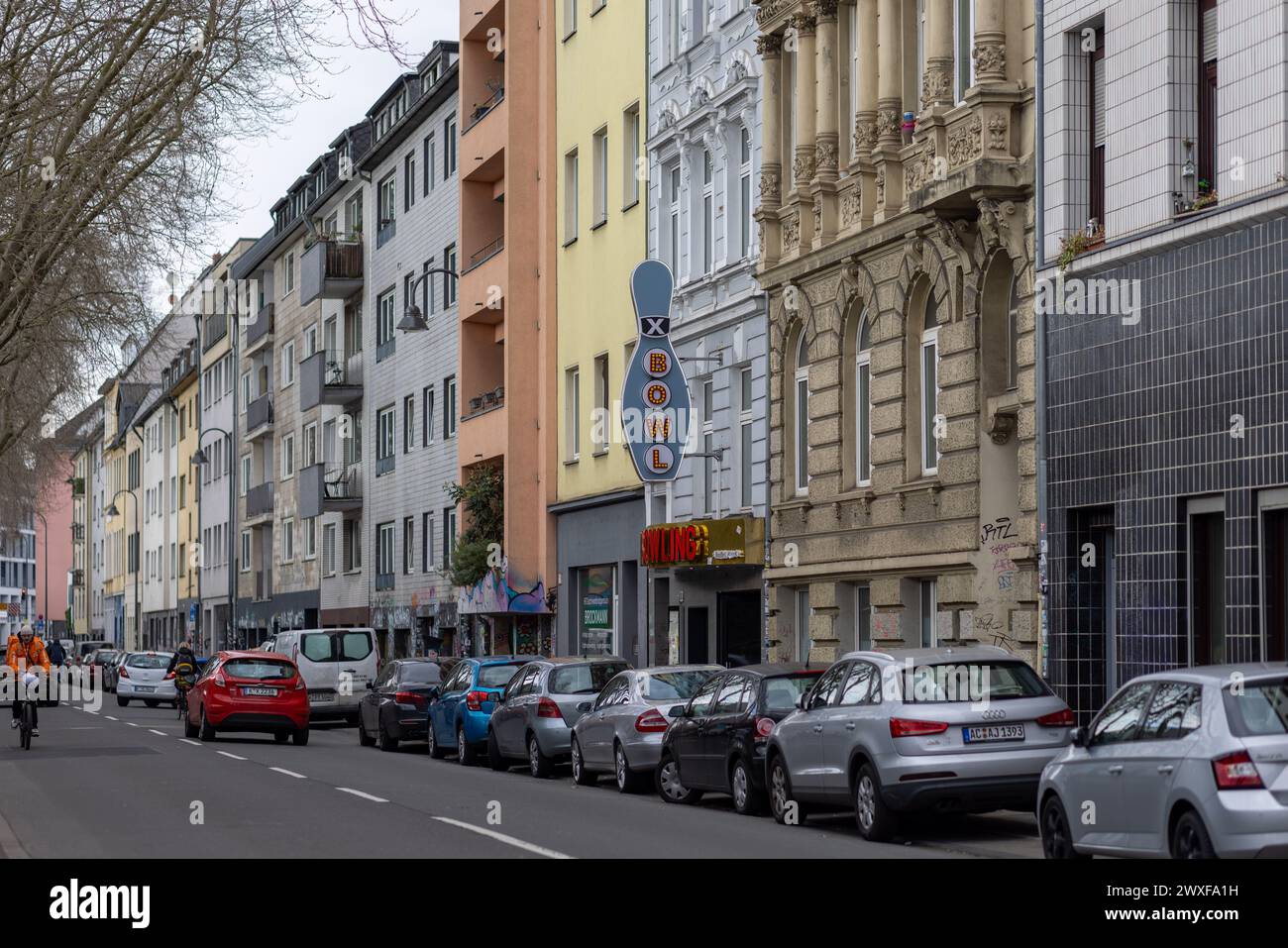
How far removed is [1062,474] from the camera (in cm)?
2278

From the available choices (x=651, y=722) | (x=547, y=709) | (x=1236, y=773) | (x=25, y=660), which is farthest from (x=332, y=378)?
(x=1236, y=773)

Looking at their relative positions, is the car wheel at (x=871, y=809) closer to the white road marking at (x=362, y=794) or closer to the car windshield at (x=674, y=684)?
the white road marking at (x=362, y=794)

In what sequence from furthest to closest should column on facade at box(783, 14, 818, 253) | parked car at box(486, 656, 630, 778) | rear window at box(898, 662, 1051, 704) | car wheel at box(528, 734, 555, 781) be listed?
column on facade at box(783, 14, 818, 253), car wheel at box(528, 734, 555, 781), parked car at box(486, 656, 630, 778), rear window at box(898, 662, 1051, 704)

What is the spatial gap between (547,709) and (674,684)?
347 centimetres

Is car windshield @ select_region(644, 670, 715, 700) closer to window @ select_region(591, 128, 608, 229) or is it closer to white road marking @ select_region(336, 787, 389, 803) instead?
white road marking @ select_region(336, 787, 389, 803)

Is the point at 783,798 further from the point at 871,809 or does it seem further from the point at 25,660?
the point at 25,660

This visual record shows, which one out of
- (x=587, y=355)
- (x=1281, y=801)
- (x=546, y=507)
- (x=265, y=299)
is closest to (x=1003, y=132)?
(x=1281, y=801)

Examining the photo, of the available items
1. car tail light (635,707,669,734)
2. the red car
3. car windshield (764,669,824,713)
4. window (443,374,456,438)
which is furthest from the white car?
car windshield (764,669,824,713)

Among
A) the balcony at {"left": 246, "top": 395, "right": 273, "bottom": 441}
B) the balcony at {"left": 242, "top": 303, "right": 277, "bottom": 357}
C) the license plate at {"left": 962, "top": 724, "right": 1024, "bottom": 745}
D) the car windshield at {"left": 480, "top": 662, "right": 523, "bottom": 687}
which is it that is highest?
the balcony at {"left": 242, "top": 303, "right": 277, "bottom": 357}

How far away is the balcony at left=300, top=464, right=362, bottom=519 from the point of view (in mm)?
60469

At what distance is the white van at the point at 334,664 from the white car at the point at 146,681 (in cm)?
1773

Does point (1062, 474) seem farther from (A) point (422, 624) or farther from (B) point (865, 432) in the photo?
(A) point (422, 624)

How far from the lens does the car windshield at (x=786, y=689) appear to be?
790 inches

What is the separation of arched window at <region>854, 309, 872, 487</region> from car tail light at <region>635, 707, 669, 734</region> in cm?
643
